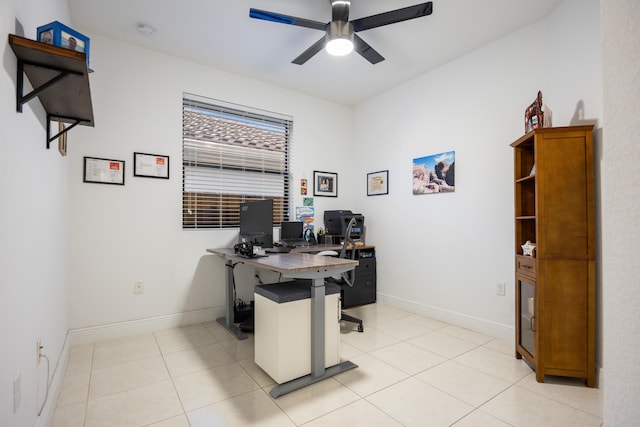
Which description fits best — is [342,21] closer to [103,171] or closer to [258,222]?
[258,222]

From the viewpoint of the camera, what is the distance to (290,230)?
152 inches

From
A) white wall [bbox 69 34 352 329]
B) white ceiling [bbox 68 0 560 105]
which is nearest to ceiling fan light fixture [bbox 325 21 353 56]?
white ceiling [bbox 68 0 560 105]

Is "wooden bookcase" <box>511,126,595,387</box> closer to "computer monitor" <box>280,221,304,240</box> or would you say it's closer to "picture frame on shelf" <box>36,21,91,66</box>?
"computer monitor" <box>280,221,304,240</box>

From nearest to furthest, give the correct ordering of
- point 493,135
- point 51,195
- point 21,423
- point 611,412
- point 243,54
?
1. point 611,412
2. point 21,423
3. point 51,195
4. point 493,135
5. point 243,54

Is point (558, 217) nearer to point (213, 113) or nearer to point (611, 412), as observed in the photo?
point (611, 412)

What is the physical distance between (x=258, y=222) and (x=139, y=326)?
1.59m

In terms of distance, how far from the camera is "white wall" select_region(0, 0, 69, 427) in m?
1.03

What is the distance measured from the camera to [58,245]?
7.04 ft

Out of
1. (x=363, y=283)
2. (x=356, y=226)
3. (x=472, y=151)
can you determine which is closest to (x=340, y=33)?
(x=472, y=151)

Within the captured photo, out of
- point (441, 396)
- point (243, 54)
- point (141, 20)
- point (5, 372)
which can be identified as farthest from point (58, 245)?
point (441, 396)

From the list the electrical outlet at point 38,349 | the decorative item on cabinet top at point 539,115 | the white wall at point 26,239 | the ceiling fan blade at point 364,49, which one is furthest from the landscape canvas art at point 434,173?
the electrical outlet at point 38,349

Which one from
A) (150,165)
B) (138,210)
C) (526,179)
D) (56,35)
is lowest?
(138,210)

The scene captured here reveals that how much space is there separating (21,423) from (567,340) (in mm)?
3011

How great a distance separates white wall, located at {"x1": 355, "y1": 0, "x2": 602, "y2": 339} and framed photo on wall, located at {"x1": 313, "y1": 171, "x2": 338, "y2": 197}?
2.31 ft
